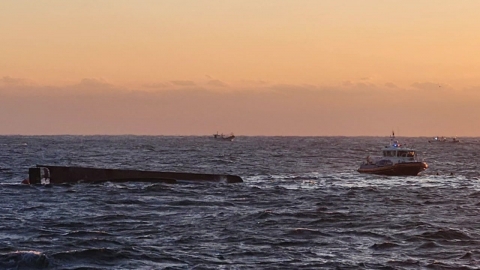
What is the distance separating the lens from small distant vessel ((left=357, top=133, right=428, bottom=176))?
79250 millimetres

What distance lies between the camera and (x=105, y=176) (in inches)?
2426

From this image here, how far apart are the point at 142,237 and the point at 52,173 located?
28.4 m

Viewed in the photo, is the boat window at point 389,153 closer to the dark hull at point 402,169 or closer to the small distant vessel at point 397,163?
the small distant vessel at point 397,163

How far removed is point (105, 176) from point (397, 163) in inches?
1270

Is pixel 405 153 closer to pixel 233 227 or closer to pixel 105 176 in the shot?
pixel 105 176

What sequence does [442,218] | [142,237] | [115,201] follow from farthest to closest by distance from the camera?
[115,201] → [442,218] → [142,237]

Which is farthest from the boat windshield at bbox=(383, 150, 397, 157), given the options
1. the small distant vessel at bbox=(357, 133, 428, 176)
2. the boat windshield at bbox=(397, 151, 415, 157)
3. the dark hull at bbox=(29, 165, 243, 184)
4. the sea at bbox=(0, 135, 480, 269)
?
the dark hull at bbox=(29, 165, 243, 184)

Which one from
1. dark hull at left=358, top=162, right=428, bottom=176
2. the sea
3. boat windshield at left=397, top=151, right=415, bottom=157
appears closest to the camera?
the sea

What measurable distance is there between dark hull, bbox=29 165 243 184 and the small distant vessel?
20.8 meters

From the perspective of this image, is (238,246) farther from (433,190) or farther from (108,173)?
(433,190)

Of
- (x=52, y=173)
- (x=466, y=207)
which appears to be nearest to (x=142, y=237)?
(x=466, y=207)

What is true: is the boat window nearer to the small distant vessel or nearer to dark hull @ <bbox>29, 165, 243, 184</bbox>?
the small distant vessel

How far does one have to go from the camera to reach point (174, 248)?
30734mm

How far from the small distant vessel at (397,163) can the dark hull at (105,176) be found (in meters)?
20.8
